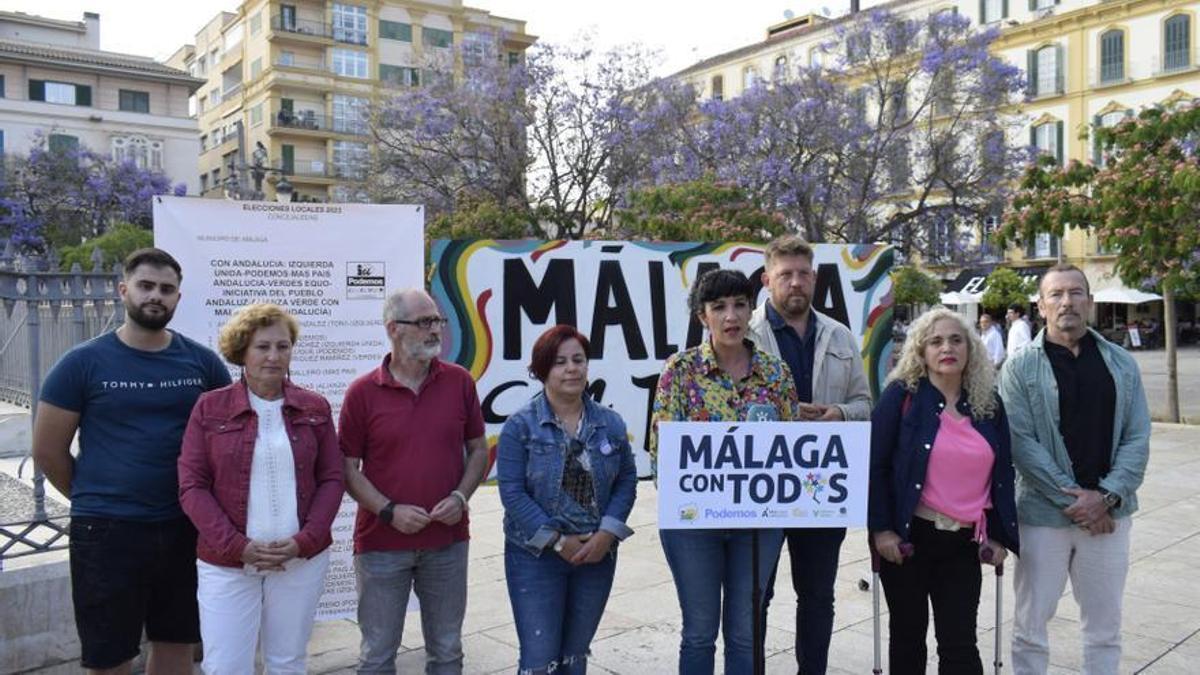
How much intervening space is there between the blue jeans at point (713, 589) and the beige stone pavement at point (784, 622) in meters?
1.03

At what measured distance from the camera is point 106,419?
329 centimetres

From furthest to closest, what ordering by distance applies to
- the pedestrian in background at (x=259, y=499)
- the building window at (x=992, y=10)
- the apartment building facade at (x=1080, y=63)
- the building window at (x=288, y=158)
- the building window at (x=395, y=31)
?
the building window at (x=395, y=31), the building window at (x=288, y=158), the building window at (x=992, y=10), the apartment building facade at (x=1080, y=63), the pedestrian in background at (x=259, y=499)

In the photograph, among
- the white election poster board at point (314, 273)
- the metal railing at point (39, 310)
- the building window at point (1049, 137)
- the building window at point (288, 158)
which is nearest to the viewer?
the metal railing at point (39, 310)

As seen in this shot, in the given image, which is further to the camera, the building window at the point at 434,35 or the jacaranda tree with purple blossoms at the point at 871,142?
the building window at the point at 434,35

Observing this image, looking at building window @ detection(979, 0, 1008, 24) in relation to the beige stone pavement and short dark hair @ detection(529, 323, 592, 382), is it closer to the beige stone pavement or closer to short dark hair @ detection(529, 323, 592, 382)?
the beige stone pavement

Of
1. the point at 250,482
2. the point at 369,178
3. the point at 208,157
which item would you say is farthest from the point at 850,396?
the point at 208,157

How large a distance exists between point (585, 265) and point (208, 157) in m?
66.8

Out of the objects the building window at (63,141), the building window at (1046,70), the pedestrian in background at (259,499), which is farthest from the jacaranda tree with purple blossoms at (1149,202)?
the building window at (63,141)

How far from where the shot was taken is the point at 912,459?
3533 millimetres

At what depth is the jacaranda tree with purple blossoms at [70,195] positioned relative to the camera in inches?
1486

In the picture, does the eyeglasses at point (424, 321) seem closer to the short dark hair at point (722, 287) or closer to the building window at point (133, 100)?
the short dark hair at point (722, 287)

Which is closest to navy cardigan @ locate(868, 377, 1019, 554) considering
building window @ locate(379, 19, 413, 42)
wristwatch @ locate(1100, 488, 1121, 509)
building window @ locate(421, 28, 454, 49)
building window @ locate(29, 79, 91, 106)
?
wristwatch @ locate(1100, 488, 1121, 509)

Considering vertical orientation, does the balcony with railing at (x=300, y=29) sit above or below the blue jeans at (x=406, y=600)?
above

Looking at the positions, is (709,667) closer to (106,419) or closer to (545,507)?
(545,507)
